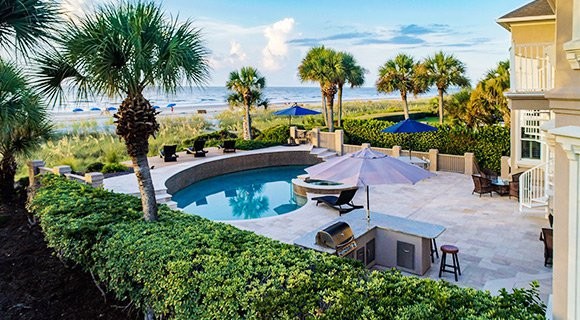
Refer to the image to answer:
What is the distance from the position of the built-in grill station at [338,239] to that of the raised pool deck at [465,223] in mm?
2039

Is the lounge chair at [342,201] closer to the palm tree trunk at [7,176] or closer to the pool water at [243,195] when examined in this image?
the pool water at [243,195]

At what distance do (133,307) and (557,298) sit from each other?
6166 mm

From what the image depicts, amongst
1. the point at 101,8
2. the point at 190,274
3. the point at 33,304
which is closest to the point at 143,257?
the point at 190,274

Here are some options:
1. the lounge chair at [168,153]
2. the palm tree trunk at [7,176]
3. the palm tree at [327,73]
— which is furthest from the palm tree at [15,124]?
the palm tree at [327,73]

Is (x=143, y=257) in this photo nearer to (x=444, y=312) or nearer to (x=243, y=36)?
(x=444, y=312)

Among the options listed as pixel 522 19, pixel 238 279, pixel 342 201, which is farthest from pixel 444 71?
pixel 238 279

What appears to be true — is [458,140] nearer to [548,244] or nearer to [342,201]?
[342,201]

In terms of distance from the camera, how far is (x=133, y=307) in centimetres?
683

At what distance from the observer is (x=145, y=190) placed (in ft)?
26.3

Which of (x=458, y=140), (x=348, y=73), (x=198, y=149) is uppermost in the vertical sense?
(x=348, y=73)

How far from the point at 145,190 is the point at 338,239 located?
13.1ft

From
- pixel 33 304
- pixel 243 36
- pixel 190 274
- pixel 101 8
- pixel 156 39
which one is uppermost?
pixel 243 36

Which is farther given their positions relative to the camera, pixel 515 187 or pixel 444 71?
pixel 444 71

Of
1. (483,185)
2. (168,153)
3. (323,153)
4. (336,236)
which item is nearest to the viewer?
(336,236)
